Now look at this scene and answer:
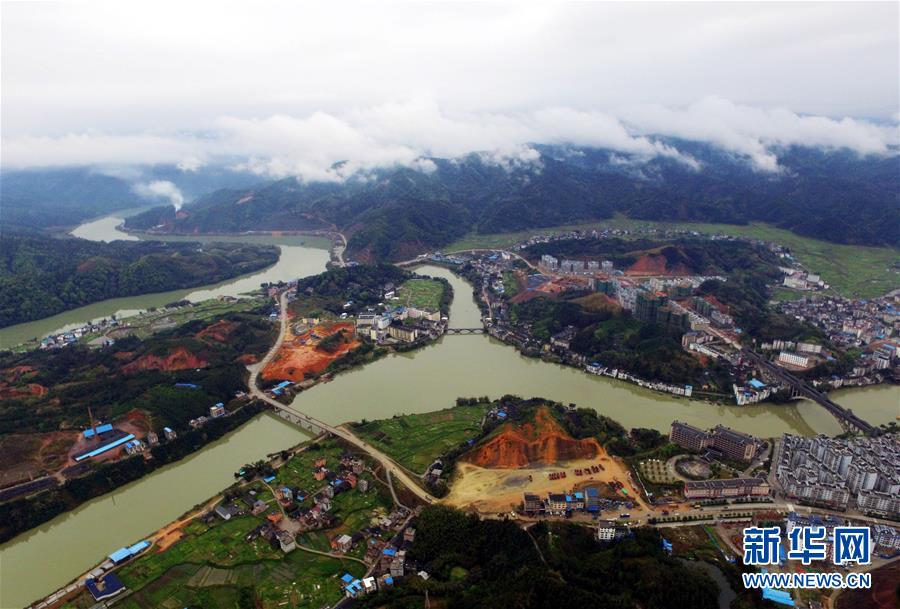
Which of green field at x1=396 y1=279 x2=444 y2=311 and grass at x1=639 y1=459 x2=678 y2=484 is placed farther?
green field at x1=396 y1=279 x2=444 y2=311

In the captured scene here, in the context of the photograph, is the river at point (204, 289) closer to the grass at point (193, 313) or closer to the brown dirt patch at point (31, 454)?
the grass at point (193, 313)

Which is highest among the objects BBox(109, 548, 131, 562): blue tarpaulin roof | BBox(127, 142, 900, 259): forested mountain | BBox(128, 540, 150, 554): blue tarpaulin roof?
BBox(127, 142, 900, 259): forested mountain

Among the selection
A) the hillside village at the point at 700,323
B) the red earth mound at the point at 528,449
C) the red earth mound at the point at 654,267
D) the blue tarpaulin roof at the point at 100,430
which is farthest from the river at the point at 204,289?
the red earth mound at the point at 528,449

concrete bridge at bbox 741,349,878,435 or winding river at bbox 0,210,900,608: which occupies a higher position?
concrete bridge at bbox 741,349,878,435

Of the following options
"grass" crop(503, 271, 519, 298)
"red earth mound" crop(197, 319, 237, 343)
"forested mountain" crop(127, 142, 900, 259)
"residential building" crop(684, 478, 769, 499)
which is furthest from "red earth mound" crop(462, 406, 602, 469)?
Result: "forested mountain" crop(127, 142, 900, 259)

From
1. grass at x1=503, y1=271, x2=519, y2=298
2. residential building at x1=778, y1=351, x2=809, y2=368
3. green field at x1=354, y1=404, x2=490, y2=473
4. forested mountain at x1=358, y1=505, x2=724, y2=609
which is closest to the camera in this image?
forested mountain at x1=358, y1=505, x2=724, y2=609

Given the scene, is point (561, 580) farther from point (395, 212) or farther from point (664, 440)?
point (395, 212)

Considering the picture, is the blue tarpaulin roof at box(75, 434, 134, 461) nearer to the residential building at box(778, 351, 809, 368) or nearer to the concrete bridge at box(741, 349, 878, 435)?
the concrete bridge at box(741, 349, 878, 435)

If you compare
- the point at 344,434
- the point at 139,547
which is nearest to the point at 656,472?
the point at 344,434

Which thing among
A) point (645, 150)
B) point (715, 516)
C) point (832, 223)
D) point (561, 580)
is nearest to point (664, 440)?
point (715, 516)
